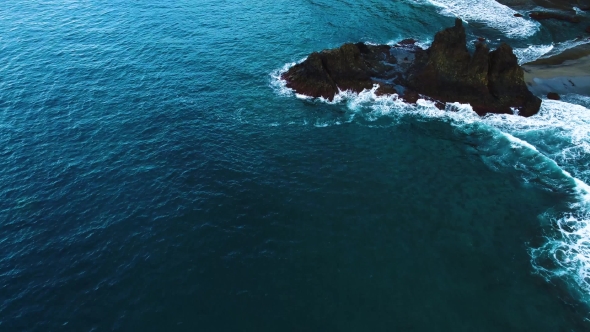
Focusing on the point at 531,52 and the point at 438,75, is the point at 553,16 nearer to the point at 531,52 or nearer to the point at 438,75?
the point at 531,52

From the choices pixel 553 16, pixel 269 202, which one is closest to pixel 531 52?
pixel 553 16

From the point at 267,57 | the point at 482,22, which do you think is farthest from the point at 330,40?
the point at 482,22

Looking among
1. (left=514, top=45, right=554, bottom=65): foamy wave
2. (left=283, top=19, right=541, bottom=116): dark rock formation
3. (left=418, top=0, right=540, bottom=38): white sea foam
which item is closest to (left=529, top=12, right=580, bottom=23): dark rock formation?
(left=418, top=0, right=540, bottom=38): white sea foam

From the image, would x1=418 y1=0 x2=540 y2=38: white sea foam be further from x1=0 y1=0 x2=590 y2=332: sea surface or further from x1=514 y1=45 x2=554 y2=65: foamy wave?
x1=514 y1=45 x2=554 y2=65: foamy wave

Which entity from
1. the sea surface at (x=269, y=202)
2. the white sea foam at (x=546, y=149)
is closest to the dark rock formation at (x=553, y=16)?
the sea surface at (x=269, y=202)

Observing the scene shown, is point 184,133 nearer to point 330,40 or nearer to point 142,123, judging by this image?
point 142,123
